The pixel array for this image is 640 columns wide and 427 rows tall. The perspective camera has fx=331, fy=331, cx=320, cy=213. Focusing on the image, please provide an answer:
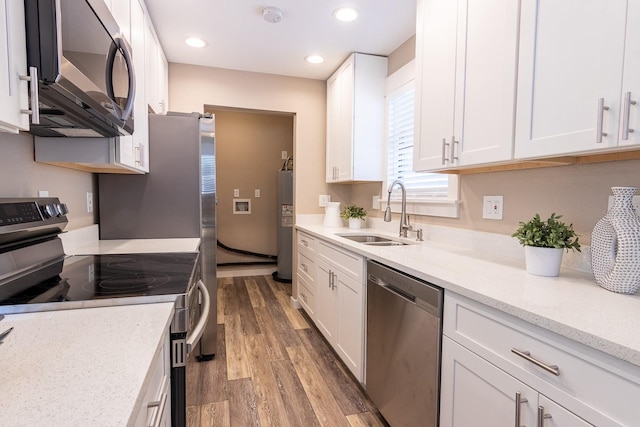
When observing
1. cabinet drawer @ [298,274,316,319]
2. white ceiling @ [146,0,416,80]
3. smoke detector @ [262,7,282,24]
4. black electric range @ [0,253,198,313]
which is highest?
white ceiling @ [146,0,416,80]

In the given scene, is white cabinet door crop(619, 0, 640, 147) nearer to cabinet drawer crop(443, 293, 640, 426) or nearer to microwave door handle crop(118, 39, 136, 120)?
cabinet drawer crop(443, 293, 640, 426)

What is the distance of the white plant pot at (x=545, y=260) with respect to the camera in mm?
1207

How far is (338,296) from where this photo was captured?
2.22 meters

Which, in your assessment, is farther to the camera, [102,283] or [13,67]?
[102,283]

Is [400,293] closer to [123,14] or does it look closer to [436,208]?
[436,208]

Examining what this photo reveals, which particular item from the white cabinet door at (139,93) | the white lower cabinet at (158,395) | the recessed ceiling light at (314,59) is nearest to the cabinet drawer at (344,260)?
the white lower cabinet at (158,395)

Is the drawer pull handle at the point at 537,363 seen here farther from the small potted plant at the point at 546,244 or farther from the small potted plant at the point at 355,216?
the small potted plant at the point at 355,216

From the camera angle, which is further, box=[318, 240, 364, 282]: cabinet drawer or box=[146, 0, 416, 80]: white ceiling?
box=[146, 0, 416, 80]: white ceiling

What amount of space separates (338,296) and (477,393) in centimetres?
121

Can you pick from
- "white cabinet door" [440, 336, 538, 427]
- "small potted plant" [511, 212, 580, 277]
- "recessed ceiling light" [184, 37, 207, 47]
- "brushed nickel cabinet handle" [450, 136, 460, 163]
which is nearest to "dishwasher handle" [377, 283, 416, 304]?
"white cabinet door" [440, 336, 538, 427]

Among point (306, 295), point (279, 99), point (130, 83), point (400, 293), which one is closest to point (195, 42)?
point (279, 99)

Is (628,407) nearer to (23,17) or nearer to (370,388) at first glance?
(370,388)

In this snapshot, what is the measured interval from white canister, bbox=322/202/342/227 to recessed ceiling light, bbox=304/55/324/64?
130 centimetres

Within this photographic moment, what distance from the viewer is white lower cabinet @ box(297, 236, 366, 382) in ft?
6.23
